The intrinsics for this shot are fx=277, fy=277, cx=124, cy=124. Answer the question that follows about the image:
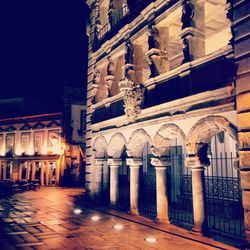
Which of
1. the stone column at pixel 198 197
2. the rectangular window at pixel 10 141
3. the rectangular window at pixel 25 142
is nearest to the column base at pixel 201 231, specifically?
the stone column at pixel 198 197

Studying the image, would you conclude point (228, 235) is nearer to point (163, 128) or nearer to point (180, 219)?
point (180, 219)

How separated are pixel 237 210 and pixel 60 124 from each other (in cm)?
1864

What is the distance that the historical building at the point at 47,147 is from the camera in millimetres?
25188

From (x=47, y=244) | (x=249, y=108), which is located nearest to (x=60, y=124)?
(x=47, y=244)

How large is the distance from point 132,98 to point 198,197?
443cm

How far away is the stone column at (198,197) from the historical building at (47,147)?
17.8m

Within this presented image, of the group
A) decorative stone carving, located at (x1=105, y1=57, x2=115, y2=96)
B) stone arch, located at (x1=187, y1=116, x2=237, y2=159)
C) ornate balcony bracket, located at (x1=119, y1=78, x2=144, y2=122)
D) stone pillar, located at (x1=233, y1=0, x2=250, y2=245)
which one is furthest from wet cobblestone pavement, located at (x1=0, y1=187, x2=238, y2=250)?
decorative stone carving, located at (x1=105, y1=57, x2=115, y2=96)

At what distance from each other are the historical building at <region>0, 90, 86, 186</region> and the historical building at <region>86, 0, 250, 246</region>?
34.8 feet

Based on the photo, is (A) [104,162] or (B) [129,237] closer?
(B) [129,237]

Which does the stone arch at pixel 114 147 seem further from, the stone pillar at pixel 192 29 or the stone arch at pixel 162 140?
the stone pillar at pixel 192 29

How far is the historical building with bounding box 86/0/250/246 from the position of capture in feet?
23.0

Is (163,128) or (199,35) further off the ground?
(199,35)

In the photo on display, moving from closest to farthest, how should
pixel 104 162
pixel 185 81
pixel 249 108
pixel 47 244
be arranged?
pixel 249 108
pixel 47 244
pixel 185 81
pixel 104 162

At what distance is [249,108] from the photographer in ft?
20.4
